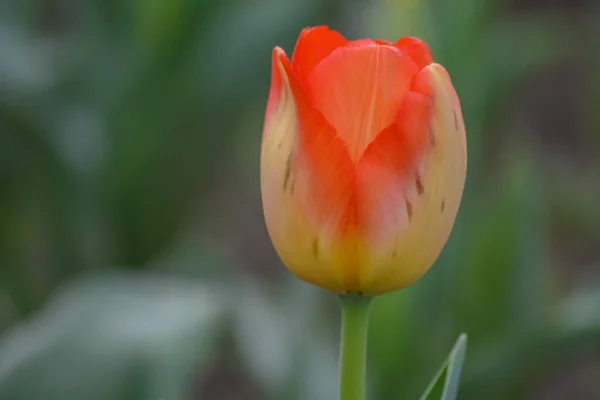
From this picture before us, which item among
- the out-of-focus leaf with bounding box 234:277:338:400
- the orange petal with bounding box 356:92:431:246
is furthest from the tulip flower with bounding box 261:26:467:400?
the out-of-focus leaf with bounding box 234:277:338:400

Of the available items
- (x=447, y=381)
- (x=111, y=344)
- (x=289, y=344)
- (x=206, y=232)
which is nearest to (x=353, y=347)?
(x=447, y=381)

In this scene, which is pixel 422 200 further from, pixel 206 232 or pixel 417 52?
Answer: pixel 206 232

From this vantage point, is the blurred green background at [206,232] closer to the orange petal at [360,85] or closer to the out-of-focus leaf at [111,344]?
the out-of-focus leaf at [111,344]

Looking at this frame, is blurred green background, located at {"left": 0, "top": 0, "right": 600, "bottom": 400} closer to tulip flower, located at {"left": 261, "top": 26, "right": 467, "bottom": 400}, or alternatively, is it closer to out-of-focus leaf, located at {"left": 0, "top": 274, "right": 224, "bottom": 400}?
out-of-focus leaf, located at {"left": 0, "top": 274, "right": 224, "bottom": 400}

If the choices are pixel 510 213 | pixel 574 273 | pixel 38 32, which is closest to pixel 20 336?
pixel 510 213

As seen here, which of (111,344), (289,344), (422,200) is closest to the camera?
(422,200)

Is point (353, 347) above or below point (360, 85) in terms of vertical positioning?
below

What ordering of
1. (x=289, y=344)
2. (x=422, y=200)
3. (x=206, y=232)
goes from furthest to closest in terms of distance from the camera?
(x=206, y=232), (x=289, y=344), (x=422, y=200)

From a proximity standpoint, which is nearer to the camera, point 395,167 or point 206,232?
point 395,167
